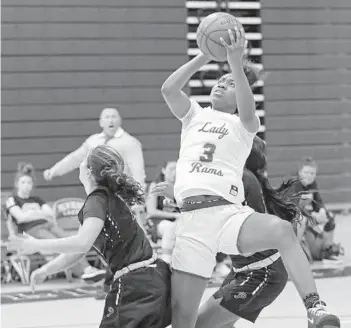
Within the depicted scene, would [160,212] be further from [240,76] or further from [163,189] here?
[240,76]

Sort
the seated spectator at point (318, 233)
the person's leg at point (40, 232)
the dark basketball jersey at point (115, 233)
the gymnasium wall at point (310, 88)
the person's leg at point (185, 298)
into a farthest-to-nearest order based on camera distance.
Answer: the gymnasium wall at point (310, 88) → the seated spectator at point (318, 233) → the person's leg at point (40, 232) → the person's leg at point (185, 298) → the dark basketball jersey at point (115, 233)

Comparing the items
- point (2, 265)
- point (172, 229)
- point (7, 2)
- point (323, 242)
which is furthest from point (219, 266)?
point (7, 2)

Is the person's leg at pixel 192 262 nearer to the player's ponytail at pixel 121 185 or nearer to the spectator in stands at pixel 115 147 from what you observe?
the player's ponytail at pixel 121 185

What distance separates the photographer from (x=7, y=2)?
37.7ft

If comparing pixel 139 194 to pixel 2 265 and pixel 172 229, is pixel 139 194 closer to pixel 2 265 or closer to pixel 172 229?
pixel 172 229

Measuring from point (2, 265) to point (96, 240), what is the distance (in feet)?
15.6

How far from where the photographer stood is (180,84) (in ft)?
15.2

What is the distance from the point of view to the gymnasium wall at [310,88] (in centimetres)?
1272

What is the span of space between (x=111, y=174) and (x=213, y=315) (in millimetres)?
1097

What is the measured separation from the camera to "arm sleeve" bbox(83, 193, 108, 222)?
4082mm

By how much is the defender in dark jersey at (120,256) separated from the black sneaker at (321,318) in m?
0.71

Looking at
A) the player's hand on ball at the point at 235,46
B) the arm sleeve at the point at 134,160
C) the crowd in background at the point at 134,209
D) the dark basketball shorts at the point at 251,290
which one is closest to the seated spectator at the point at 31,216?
the crowd in background at the point at 134,209

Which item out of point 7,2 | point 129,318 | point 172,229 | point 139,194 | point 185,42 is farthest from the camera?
point 185,42

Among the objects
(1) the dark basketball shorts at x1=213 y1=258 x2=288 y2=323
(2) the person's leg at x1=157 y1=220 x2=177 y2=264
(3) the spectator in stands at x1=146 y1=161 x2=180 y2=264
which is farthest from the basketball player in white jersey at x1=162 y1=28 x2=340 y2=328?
(3) the spectator in stands at x1=146 y1=161 x2=180 y2=264
